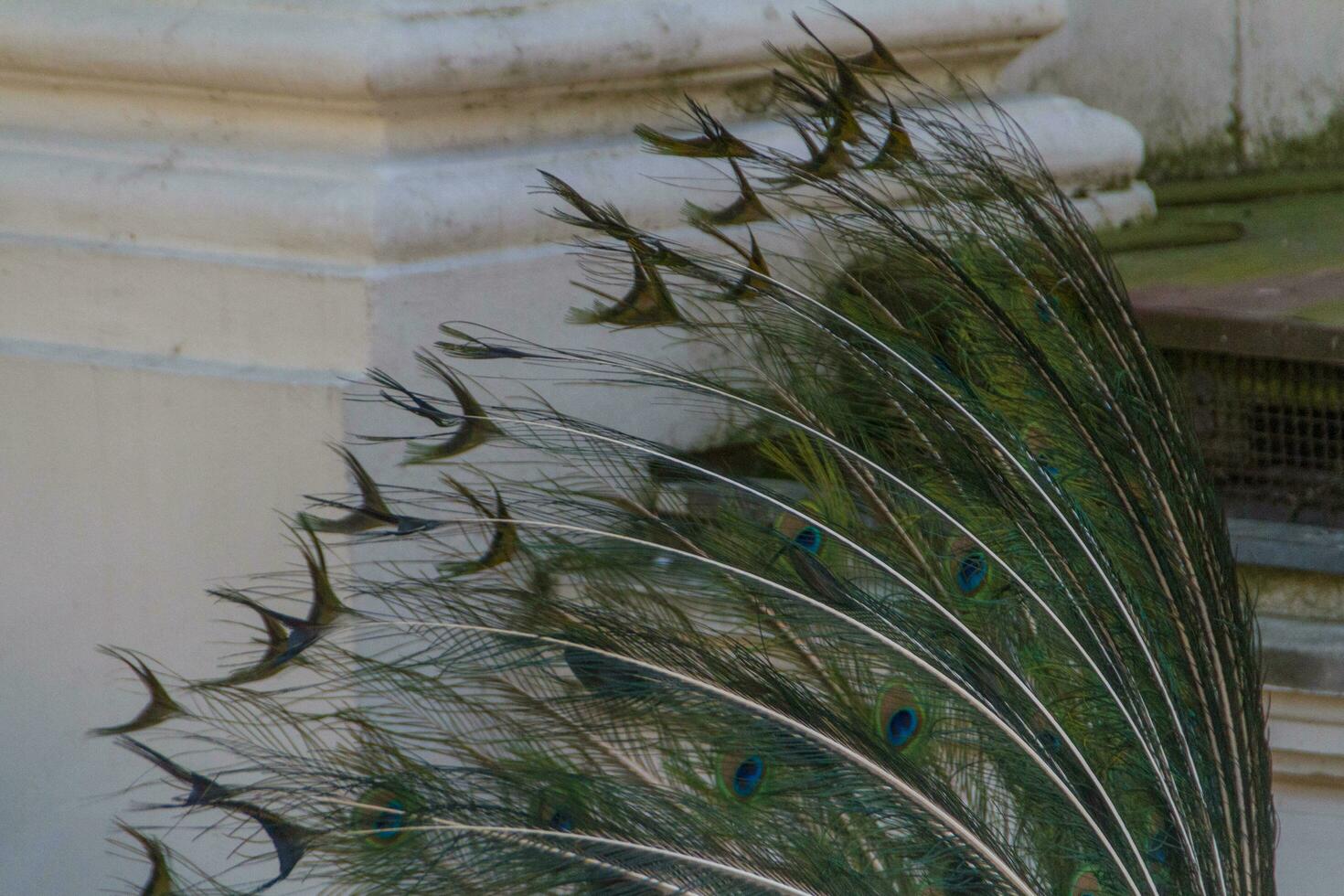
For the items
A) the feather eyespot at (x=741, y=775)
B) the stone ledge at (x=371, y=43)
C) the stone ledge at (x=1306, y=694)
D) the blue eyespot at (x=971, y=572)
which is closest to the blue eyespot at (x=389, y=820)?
the feather eyespot at (x=741, y=775)

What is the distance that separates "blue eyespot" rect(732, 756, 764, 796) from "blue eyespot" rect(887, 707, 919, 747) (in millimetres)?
158

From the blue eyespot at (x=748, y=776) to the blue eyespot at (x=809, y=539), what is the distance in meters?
0.30

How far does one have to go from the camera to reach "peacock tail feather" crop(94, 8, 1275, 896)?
1.56 metres

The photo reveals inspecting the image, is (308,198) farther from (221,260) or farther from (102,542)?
(102,542)

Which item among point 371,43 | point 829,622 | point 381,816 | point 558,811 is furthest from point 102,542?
point 829,622

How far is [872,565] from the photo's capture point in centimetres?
175

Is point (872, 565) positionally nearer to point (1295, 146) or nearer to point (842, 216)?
point (842, 216)

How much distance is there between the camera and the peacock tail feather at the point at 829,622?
1.56 meters

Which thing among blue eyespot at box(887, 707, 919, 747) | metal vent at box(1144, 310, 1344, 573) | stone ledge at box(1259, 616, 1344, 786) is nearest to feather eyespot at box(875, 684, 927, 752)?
blue eyespot at box(887, 707, 919, 747)

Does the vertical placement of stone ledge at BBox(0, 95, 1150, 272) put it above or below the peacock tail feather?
above

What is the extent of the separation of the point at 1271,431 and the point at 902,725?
1.02 m

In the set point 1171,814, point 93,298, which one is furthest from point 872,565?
point 93,298

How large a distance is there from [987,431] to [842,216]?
35 centimetres

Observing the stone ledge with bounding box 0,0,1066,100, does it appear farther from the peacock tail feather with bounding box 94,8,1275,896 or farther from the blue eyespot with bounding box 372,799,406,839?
the blue eyespot with bounding box 372,799,406,839
